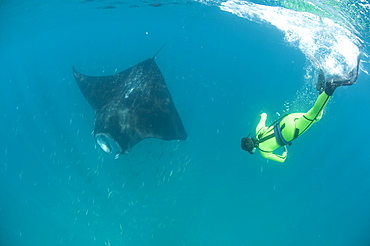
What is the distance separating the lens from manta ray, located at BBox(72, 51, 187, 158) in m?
6.46

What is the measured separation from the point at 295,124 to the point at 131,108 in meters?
4.95

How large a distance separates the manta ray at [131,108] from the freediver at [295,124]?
236 centimetres

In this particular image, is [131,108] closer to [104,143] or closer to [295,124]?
[104,143]

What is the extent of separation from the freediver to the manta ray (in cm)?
236

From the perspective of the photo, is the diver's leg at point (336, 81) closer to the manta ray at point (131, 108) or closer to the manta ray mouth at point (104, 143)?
the manta ray at point (131, 108)

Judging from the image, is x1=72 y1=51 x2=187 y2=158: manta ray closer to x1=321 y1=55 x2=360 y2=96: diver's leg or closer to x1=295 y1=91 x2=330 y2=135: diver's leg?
x1=295 y1=91 x2=330 y2=135: diver's leg

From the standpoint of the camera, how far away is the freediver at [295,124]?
4800mm

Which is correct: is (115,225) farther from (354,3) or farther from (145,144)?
(354,3)

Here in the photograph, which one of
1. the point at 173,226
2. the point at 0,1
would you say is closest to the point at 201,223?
the point at 173,226

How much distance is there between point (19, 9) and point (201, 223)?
20.2m

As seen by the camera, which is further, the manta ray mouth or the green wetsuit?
the manta ray mouth

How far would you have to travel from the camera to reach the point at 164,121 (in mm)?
Result: 7023

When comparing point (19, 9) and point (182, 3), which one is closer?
point (19, 9)

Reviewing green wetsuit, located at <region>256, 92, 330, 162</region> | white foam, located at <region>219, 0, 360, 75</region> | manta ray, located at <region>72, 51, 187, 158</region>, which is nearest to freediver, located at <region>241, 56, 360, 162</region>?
green wetsuit, located at <region>256, 92, 330, 162</region>
